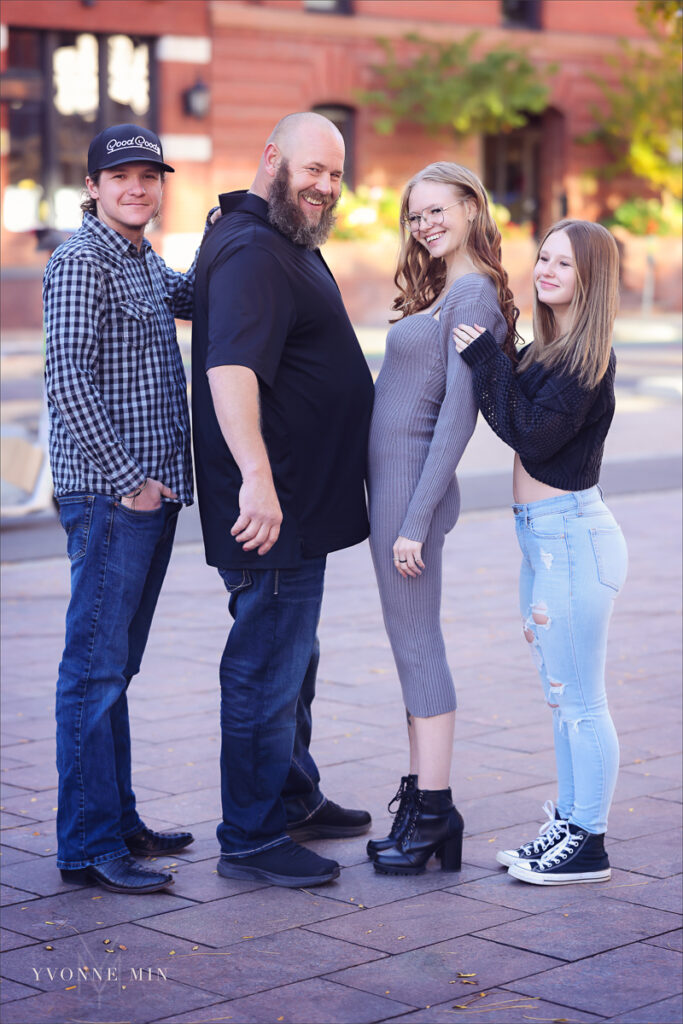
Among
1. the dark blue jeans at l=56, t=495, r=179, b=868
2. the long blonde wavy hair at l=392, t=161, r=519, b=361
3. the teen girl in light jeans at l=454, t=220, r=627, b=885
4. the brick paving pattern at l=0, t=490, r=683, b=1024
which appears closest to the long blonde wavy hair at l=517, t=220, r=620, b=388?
the teen girl in light jeans at l=454, t=220, r=627, b=885

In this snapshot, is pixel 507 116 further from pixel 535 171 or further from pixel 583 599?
pixel 583 599

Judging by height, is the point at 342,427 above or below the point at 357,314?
below

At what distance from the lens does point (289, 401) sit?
4.12 m

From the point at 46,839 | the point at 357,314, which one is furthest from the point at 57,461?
the point at 357,314

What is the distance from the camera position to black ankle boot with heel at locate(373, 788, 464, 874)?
4250 millimetres

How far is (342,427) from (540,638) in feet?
2.51

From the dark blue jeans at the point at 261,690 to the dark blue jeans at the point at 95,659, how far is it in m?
0.26

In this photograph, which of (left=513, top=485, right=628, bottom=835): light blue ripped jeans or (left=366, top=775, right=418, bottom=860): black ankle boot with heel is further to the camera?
(left=366, top=775, right=418, bottom=860): black ankle boot with heel

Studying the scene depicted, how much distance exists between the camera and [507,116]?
91.8ft

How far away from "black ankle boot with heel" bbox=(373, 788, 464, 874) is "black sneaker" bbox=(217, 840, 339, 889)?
16 cm

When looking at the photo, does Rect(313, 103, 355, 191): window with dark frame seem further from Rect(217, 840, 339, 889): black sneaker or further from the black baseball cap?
Rect(217, 840, 339, 889): black sneaker

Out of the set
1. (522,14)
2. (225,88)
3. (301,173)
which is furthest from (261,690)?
(522,14)

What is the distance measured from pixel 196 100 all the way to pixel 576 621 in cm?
2222

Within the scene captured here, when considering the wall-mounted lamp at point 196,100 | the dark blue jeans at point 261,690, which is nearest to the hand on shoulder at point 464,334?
A: the dark blue jeans at point 261,690
